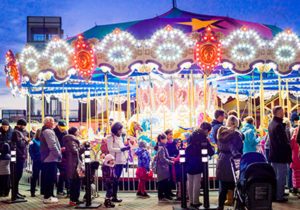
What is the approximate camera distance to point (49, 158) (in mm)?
8930

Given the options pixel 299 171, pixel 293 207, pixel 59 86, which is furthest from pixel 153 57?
pixel 59 86

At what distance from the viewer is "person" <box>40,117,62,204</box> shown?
350 inches

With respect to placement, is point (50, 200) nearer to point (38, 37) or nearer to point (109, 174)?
point (109, 174)

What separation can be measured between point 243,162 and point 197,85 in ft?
34.3

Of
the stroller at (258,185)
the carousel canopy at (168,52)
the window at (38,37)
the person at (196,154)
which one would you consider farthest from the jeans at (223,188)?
the window at (38,37)

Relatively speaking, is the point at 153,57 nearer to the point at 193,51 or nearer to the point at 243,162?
the point at 193,51

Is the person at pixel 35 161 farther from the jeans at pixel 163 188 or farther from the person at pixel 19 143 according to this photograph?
the jeans at pixel 163 188

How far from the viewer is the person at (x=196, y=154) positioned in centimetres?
779

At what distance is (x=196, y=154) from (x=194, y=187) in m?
0.58

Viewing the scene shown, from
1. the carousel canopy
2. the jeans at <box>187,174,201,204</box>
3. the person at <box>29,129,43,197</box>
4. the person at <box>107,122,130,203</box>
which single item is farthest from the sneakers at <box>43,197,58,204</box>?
the carousel canopy

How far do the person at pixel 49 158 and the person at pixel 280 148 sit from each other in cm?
403

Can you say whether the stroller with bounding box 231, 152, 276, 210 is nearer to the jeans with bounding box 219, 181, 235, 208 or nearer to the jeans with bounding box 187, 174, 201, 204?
the jeans with bounding box 219, 181, 235, 208

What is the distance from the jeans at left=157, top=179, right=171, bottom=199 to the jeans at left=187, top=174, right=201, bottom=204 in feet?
3.39

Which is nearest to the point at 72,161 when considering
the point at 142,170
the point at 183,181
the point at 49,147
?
the point at 49,147
